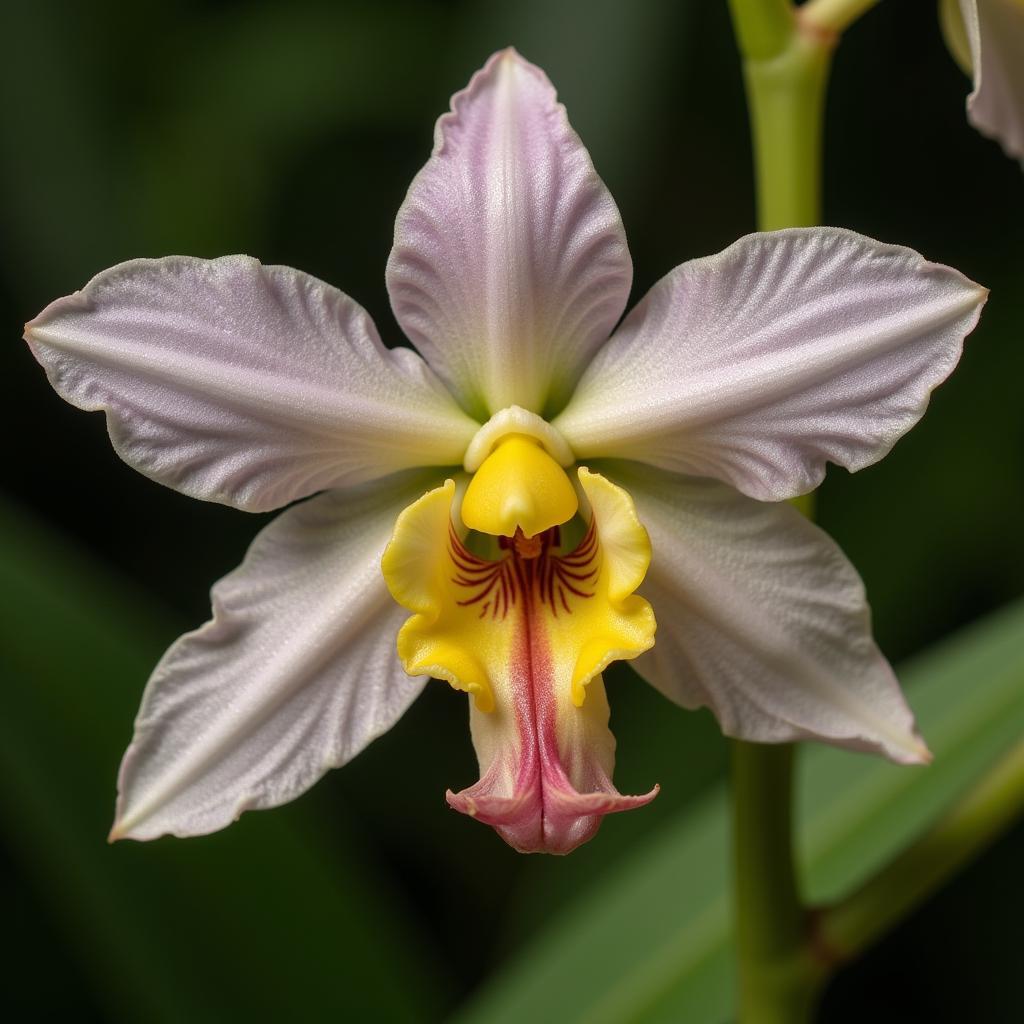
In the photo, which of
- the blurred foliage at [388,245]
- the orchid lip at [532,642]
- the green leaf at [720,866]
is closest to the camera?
the orchid lip at [532,642]

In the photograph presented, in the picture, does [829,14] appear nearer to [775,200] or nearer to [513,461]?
[775,200]

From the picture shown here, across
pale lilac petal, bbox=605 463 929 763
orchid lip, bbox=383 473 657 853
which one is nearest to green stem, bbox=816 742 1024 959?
pale lilac petal, bbox=605 463 929 763

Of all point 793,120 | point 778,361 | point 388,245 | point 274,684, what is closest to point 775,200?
point 793,120

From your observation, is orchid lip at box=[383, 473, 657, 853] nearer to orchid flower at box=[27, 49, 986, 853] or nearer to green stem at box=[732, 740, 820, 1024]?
orchid flower at box=[27, 49, 986, 853]

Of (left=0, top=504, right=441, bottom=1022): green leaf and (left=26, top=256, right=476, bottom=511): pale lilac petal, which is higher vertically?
(left=26, top=256, right=476, bottom=511): pale lilac petal

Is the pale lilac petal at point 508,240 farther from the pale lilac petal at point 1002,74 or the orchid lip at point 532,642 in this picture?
the pale lilac petal at point 1002,74

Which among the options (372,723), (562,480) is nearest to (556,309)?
(562,480)

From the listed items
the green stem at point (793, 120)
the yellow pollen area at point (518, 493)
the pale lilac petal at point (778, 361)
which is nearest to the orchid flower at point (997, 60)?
the green stem at point (793, 120)
